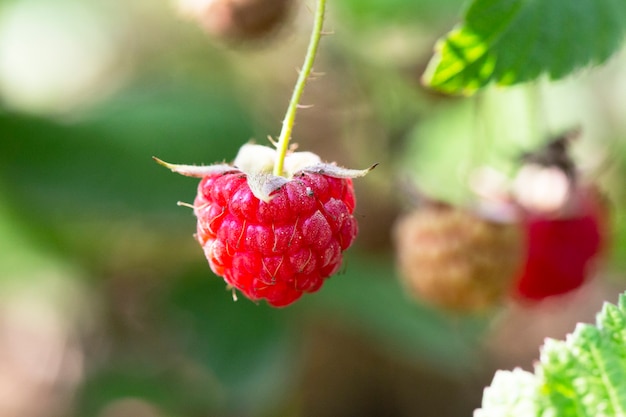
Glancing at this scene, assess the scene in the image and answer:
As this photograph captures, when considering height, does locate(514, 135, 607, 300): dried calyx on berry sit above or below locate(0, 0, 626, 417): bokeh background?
below

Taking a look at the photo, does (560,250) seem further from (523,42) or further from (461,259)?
(523,42)

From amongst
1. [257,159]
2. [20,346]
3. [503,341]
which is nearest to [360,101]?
[503,341]

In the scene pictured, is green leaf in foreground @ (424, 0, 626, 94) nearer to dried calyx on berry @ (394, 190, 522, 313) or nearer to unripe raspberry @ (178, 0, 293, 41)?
dried calyx on berry @ (394, 190, 522, 313)

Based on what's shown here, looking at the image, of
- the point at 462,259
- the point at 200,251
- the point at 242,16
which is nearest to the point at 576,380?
the point at 462,259

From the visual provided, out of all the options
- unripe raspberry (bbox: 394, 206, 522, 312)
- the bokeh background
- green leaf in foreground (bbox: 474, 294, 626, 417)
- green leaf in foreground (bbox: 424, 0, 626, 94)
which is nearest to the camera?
green leaf in foreground (bbox: 474, 294, 626, 417)

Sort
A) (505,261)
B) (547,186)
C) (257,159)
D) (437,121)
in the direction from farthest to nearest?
(437,121) < (547,186) < (505,261) < (257,159)

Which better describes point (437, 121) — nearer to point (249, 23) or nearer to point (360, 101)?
point (360, 101)

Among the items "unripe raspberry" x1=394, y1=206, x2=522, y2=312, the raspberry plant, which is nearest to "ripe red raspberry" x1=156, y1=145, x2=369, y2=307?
the raspberry plant
